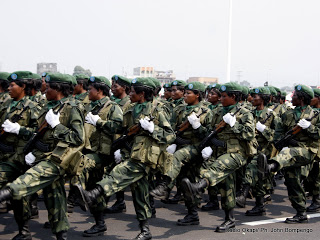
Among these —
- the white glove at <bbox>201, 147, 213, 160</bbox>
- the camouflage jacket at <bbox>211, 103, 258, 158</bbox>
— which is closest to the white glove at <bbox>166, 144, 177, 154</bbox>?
the white glove at <bbox>201, 147, 213, 160</bbox>

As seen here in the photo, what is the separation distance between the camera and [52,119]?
540 centimetres

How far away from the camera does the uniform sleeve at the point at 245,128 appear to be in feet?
21.8

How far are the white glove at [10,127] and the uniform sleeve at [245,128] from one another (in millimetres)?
2915

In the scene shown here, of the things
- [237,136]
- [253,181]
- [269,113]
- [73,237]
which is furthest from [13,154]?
[269,113]

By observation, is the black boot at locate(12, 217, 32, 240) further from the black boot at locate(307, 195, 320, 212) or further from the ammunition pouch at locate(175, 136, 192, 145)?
the black boot at locate(307, 195, 320, 212)

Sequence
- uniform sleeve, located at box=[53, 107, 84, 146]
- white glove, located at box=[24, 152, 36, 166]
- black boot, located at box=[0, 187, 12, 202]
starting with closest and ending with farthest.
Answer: black boot, located at box=[0, 187, 12, 202] < uniform sleeve, located at box=[53, 107, 84, 146] < white glove, located at box=[24, 152, 36, 166]

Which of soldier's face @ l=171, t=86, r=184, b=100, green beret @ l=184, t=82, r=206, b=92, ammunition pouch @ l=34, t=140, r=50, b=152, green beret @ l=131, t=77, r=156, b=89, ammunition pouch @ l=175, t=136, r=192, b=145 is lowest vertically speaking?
ammunition pouch @ l=175, t=136, r=192, b=145

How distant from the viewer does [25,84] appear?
245 inches

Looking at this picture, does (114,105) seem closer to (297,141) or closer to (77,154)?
(77,154)

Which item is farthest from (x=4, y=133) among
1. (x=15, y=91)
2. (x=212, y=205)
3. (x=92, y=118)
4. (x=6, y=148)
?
(x=212, y=205)

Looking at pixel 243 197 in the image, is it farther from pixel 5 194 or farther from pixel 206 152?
pixel 5 194

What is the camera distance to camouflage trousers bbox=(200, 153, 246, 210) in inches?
255

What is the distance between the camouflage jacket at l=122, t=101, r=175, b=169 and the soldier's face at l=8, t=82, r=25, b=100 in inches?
60.1

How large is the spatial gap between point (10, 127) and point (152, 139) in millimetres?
1762
